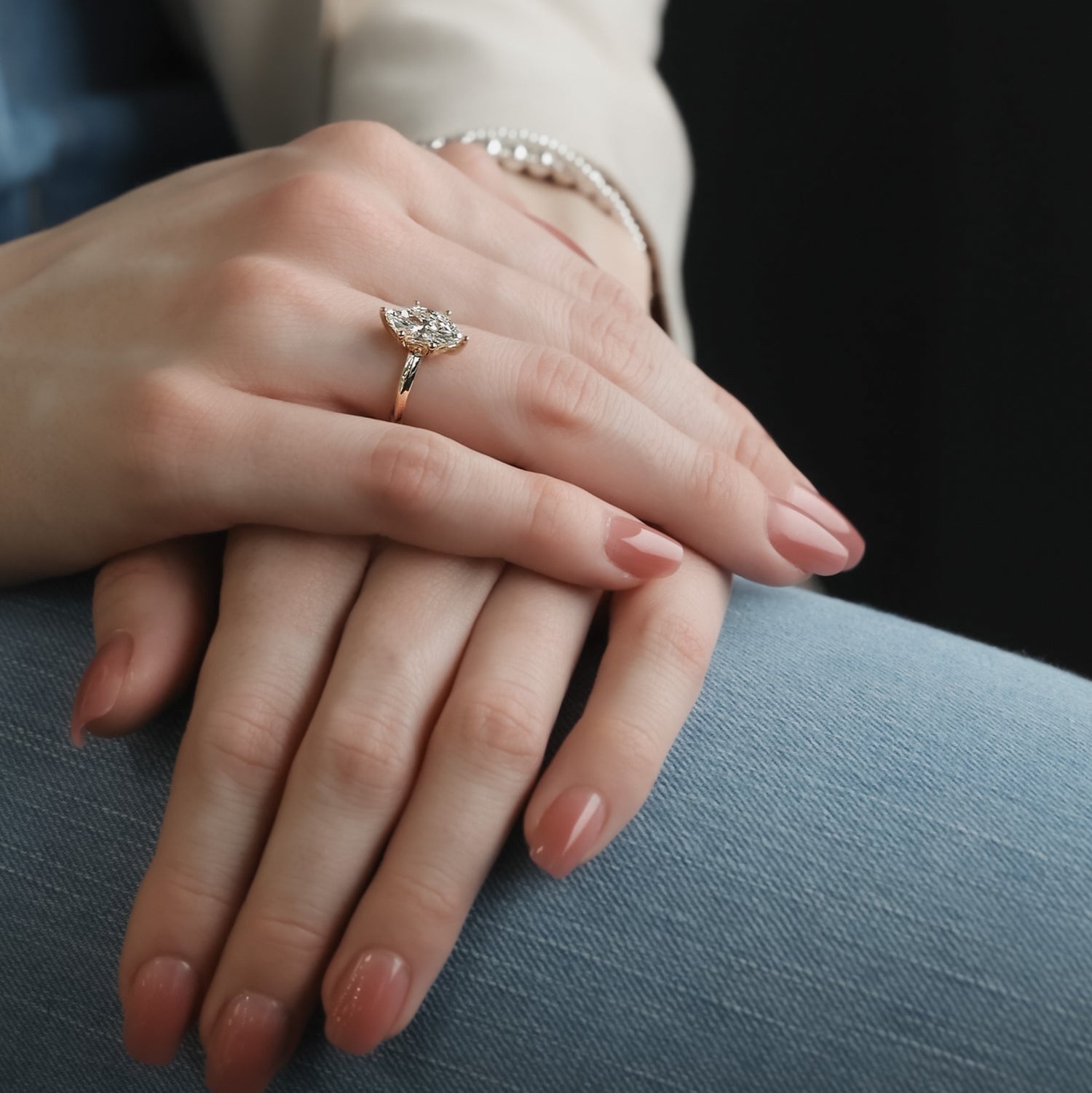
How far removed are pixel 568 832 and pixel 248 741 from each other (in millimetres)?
152

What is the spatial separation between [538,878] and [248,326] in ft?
1.05

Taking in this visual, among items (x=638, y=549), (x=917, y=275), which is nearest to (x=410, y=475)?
(x=638, y=549)

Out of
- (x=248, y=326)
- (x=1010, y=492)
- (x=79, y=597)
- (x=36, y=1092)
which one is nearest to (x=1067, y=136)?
(x=1010, y=492)

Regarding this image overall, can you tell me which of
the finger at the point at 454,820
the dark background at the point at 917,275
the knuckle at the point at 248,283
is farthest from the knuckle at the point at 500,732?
the dark background at the point at 917,275

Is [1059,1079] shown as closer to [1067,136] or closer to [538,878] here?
[538,878]

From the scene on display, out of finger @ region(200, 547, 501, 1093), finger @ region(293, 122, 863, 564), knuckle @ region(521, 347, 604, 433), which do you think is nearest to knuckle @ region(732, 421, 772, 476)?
finger @ region(293, 122, 863, 564)

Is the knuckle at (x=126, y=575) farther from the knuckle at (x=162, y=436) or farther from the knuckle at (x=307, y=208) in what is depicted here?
the knuckle at (x=307, y=208)

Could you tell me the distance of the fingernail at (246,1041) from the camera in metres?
0.43

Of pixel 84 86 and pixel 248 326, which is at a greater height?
pixel 248 326

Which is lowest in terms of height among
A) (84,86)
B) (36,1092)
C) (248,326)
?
(36,1092)

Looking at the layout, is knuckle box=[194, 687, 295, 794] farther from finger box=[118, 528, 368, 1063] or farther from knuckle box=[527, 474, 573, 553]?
knuckle box=[527, 474, 573, 553]

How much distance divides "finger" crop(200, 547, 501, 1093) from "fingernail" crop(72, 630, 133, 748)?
95 millimetres

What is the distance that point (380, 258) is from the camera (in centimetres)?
59

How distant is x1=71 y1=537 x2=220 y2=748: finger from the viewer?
479 mm
